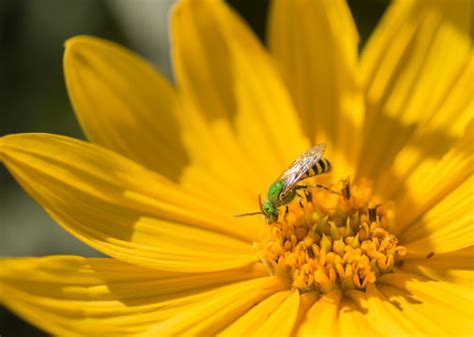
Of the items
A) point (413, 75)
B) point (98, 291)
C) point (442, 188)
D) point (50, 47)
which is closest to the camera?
point (98, 291)

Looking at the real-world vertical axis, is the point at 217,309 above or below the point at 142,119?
below

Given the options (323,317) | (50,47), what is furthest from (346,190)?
(50,47)

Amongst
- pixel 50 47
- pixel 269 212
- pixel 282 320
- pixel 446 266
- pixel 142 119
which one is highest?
pixel 50 47

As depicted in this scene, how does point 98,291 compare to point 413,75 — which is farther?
point 413,75

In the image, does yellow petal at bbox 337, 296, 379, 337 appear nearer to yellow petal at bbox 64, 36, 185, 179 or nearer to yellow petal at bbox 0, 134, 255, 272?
yellow petal at bbox 0, 134, 255, 272

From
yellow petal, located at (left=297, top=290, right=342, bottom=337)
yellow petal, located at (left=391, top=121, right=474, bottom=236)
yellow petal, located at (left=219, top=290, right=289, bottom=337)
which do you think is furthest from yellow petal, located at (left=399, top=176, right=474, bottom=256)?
yellow petal, located at (left=219, top=290, right=289, bottom=337)

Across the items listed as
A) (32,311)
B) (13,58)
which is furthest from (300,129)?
(13,58)

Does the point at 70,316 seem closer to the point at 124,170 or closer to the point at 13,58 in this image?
the point at 124,170

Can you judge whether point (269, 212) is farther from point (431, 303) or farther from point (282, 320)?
point (431, 303)
